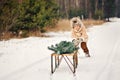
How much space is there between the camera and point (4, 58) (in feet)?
43.2

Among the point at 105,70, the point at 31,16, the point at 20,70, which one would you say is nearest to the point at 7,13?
the point at 31,16

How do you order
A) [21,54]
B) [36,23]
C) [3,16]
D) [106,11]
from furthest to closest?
[106,11], [36,23], [3,16], [21,54]

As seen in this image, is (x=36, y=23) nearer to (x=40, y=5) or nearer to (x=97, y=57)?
(x=40, y=5)

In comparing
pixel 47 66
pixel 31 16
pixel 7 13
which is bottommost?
pixel 47 66

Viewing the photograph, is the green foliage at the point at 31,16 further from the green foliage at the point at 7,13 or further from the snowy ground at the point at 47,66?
the snowy ground at the point at 47,66

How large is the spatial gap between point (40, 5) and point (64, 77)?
14096 millimetres

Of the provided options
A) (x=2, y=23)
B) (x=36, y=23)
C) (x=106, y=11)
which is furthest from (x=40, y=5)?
(x=106, y=11)

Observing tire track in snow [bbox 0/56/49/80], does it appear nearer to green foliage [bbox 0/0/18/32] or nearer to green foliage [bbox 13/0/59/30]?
green foliage [bbox 0/0/18/32]

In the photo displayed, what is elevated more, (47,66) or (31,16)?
(31,16)

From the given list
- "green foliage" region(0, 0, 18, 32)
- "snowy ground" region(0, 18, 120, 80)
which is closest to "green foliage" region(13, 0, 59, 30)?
"green foliage" region(0, 0, 18, 32)

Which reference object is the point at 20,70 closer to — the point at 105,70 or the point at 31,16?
the point at 105,70

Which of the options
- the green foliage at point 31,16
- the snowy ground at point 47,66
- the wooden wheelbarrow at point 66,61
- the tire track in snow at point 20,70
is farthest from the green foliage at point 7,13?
the wooden wheelbarrow at point 66,61

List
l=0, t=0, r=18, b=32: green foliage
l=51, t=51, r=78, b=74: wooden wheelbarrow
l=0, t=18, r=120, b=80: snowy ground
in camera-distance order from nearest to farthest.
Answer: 1. l=0, t=18, r=120, b=80: snowy ground
2. l=51, t=51, r=78, b=74: wooden wheelbarrow
3. l=0, t=0, r=18, b=32: green foliage

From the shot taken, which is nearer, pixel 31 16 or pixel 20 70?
pixel 20 70
